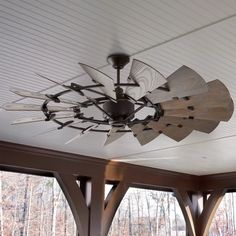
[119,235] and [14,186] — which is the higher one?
[14,186]

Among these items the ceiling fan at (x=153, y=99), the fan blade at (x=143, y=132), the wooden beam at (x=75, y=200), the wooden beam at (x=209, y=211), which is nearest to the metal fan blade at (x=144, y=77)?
the ceiling fan at (x=153, y=99)

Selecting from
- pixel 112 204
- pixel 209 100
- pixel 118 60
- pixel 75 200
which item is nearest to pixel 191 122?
pixel 209 100

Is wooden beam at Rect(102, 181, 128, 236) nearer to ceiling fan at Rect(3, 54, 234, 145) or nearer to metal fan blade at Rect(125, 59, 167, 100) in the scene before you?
ceiling fan at Rect(3, 54, 234, 145)

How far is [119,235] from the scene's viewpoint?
6.24 metres

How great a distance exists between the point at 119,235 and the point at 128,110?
442 centimetres

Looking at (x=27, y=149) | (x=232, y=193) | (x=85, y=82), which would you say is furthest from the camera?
(x=232, y=193)

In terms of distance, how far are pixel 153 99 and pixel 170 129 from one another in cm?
45

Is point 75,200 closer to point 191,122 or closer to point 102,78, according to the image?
point 191,122

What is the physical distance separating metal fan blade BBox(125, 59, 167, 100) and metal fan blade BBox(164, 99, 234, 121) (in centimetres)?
32

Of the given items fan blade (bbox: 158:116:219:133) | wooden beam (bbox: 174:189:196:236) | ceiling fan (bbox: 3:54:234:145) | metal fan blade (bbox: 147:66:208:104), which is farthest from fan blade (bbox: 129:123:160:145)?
wooden beam (bbox: 174:189:196:236)

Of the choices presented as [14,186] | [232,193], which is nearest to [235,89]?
[14,186]

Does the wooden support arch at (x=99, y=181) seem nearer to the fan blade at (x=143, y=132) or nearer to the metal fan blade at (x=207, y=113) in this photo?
the fan blade at (x=143, y=132)

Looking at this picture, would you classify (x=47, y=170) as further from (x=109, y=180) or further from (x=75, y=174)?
(x=109, y=180)

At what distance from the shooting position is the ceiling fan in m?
2.00
